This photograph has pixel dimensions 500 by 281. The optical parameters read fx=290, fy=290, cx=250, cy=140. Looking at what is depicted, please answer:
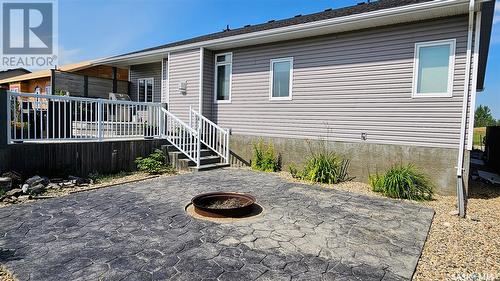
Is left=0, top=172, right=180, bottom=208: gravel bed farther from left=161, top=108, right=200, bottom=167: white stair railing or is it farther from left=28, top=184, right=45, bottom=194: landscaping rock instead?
left=161, top=108, right=200, bottom=167: white stair railing

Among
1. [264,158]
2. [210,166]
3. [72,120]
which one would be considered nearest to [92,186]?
[72,120]

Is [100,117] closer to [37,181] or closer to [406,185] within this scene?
[37,181]

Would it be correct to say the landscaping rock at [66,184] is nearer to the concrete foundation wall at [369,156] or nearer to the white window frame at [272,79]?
the concrete foundation wall at [369,156]

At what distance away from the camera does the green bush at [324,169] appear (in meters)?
7.07

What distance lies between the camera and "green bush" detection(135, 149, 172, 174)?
778 cm

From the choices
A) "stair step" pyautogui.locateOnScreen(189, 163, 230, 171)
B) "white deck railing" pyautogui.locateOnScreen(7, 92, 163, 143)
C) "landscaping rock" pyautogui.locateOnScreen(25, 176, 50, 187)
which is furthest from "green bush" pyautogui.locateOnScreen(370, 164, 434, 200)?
"landscaping rock" pyautogui.locateOnScreen(25, 176, 50, 187)

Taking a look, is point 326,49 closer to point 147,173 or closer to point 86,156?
point 147,173

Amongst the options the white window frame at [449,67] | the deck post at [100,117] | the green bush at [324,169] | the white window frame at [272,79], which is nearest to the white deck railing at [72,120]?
the deck post at [100,117]

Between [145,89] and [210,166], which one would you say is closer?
[210,166]

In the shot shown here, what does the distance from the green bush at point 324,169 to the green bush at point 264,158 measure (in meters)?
0.78

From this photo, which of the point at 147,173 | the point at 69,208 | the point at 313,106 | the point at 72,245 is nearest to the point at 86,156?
the point at 147,173

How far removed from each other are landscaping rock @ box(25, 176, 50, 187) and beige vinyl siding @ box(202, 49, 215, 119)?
492 centimetres

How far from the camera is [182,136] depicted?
893cm

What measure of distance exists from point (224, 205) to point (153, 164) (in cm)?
385
